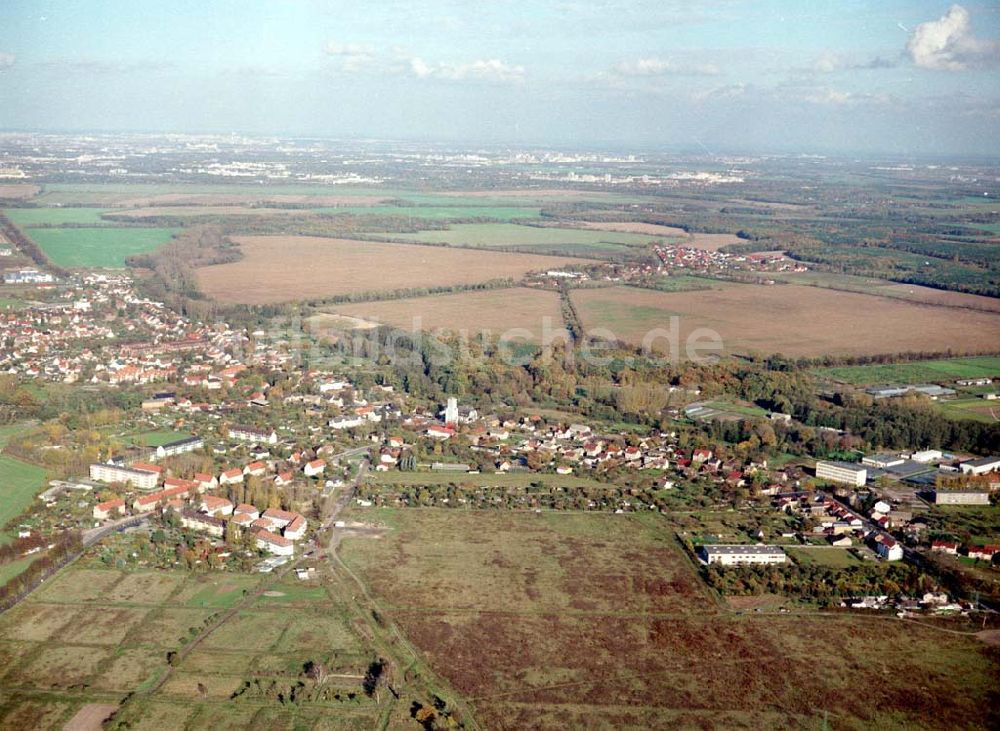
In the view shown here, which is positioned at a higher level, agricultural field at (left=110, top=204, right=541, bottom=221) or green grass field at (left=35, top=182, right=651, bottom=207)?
green grass field at (left=35, top=182, right=651, bottom=207)

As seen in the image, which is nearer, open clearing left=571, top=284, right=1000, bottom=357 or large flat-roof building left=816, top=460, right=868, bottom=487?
large flat-roof building left=816, top=460, right=868, bottom=487

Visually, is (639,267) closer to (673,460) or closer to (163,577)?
(673,460)

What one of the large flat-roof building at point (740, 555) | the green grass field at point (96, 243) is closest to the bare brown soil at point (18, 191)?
the green grass field at point (96, 243)

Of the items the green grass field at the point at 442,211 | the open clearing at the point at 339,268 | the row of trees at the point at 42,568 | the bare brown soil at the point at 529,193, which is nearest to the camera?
the row of trees at the point at 42,568

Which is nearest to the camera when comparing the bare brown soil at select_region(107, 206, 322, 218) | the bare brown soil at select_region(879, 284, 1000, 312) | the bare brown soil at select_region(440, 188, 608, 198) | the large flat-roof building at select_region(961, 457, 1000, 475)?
the large flat-roof building at select_region(961, 457, 1000, 475)

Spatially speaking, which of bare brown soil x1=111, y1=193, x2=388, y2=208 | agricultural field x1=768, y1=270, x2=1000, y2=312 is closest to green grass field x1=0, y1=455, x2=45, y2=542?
agricultural field x1=768, y1=270, x2=1000, y2=312

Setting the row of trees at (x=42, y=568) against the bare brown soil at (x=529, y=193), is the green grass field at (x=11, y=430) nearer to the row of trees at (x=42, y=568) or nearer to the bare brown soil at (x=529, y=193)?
the row of trees at (x=42, y=568)

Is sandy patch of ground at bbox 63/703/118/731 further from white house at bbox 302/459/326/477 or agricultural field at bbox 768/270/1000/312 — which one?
agricultural field at bbox 768/270/1000/312
